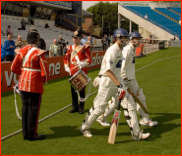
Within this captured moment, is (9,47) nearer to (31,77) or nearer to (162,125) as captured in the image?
(31,77)

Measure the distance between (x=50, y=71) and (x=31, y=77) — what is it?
7.71 metres

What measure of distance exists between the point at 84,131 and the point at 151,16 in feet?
141

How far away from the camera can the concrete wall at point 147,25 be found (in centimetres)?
4078

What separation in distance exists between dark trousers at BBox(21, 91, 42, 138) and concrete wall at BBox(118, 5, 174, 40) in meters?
38.0

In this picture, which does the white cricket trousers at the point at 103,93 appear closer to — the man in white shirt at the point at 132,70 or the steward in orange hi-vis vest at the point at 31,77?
the man in white shirt at the point at 132,70

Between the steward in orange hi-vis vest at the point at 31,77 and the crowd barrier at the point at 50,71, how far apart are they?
497cm

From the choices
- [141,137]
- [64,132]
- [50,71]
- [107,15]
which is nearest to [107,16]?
[107,15]

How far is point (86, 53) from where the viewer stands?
7.11 metres

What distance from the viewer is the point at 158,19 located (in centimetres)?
4497

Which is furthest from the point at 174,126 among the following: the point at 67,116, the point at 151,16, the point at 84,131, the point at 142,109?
the point at 151,16

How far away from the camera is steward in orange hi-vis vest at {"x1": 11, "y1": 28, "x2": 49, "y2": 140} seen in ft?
16.4

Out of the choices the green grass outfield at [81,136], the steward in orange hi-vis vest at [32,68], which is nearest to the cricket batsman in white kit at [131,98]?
the green grass outfield at [81,136]

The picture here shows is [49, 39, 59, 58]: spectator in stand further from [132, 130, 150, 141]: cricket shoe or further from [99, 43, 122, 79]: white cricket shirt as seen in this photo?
[132, 130, 150, 141]: cricket shoe

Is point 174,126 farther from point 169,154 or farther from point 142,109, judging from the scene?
point 169,154
